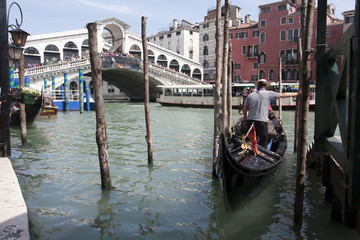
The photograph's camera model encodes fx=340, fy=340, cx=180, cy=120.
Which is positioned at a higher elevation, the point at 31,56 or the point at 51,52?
the point at 51,52

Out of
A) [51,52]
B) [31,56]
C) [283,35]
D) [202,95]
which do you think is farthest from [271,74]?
[31,56]

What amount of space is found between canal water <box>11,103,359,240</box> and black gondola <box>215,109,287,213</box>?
0.23 metres

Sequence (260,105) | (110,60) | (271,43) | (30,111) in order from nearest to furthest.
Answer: (260,105), (30,111), (110,60), (271,43)

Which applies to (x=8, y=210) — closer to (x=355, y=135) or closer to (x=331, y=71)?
(x=355, y=135)

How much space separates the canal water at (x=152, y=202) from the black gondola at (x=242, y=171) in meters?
0.23

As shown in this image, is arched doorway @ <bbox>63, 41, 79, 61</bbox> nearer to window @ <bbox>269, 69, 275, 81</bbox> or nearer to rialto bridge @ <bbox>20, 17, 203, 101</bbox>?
rialto bridge @ <bbox>20, 17, 203, 101</bbox>

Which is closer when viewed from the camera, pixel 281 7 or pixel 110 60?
pixel 110 60

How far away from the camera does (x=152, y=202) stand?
14.1ft

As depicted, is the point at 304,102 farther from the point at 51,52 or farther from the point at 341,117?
the point at 51,52

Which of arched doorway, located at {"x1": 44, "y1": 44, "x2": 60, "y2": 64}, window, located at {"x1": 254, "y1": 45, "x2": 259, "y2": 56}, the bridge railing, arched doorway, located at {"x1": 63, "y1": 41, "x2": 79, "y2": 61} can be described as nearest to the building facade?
window, located at {"x1": 254, "y1": 45, "x2": 259, "y2": 56}

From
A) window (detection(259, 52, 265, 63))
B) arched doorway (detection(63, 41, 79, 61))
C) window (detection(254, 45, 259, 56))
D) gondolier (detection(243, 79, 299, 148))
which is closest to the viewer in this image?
gondolier (detection(243, 79, 299, 148))

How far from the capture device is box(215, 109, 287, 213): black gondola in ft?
11.5

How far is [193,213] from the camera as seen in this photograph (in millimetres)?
3947

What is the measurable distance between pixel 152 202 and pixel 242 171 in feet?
4.23
